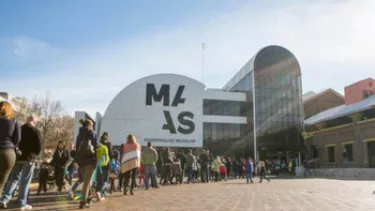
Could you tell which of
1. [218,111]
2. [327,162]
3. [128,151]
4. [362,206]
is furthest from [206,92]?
[362,206]

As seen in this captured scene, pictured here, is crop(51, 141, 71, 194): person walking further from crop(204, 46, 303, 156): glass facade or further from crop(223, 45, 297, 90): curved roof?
crop(223, 45, 297, 90): curved roof

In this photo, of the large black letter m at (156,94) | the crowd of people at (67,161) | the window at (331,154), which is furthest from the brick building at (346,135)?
the crowd of people at (67,161)

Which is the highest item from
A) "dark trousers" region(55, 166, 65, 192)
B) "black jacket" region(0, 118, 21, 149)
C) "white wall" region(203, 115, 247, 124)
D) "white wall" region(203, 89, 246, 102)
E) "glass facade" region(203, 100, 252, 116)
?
"white wall" region(203, 89, 246, 102)

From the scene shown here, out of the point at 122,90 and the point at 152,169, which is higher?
the point at 122,90

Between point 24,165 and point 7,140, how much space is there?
5.49 ft

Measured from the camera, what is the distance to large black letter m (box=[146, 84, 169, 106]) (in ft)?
105

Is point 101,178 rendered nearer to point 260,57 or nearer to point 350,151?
point 350,151

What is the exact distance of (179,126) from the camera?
31922mm

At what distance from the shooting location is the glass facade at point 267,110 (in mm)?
35844

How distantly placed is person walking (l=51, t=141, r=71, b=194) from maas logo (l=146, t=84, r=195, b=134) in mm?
20540

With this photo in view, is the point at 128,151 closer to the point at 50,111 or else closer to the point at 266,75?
the point at 266,75

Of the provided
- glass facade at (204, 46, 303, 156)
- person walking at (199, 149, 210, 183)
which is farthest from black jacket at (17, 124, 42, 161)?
glass facade at (204, 46, 303, 156)

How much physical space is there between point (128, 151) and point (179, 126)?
21711 mm

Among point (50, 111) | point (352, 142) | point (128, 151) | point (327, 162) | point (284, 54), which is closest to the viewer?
point (128, 151)
